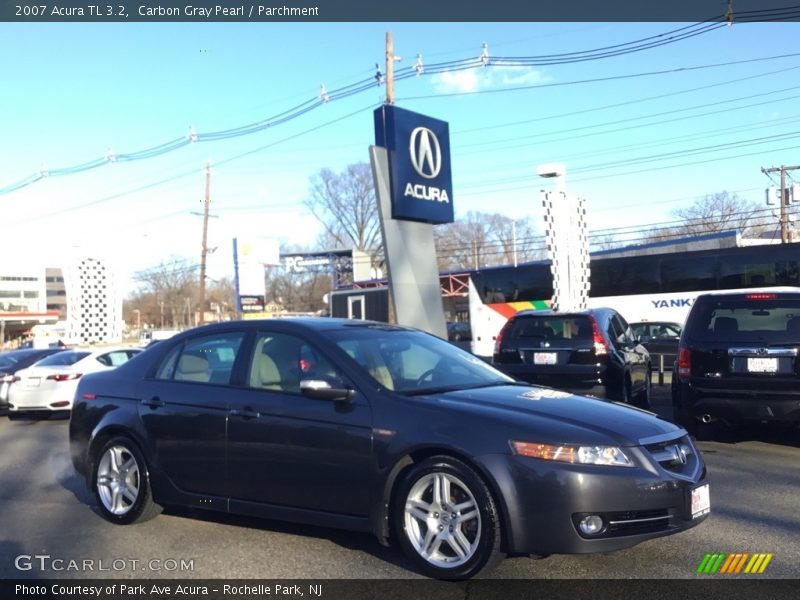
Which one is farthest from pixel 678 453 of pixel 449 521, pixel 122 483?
pixel 122 483

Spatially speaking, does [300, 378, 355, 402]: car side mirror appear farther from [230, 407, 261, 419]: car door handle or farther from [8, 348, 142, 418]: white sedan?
[8, 348, 142, 418]: white sedan

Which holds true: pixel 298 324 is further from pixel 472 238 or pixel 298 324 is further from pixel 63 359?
pixel 472 238

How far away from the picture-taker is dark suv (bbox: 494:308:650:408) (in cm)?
1073

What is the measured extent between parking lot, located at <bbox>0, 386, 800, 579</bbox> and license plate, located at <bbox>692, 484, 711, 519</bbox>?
362mm

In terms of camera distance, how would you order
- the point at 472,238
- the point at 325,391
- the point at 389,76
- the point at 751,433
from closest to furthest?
1. the point at 325,391
2. the point at 751,433
3. the point at 389,76
4. the point at 472,238

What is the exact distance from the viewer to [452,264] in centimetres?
7331

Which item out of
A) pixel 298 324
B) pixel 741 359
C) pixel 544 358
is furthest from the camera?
pixel 544 358

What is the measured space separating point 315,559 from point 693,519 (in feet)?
7.66

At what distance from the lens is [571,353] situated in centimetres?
1080

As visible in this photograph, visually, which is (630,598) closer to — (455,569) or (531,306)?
(455,569)

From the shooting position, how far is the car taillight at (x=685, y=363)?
8.82 meters

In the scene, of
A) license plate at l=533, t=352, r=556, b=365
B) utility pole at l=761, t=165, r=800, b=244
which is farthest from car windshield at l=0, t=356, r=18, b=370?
utility pole at l=761, t=165, r=800, b=244

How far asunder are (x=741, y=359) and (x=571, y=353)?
270cm

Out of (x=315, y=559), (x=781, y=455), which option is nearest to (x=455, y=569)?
(x=315, y=559)
